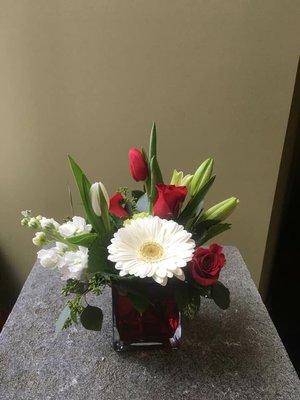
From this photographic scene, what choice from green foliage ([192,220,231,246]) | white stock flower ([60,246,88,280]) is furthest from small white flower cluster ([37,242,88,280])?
green foliage ([192,220,231,246])

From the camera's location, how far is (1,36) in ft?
3.97

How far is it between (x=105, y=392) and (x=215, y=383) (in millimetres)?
206

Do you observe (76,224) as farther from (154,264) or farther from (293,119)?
(293,119)

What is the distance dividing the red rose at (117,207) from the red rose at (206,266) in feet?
0.56

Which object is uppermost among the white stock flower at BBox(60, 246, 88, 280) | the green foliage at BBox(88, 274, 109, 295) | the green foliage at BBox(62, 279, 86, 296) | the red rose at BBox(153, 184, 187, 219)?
the red rose at BBox(153, 184, 187, 219)

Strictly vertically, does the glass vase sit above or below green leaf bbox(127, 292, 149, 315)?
below

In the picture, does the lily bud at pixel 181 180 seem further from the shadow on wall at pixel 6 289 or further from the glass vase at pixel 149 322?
the shadow on wall at pixel 6 289

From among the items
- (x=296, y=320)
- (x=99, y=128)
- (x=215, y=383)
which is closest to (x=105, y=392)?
(x=215, y=383)

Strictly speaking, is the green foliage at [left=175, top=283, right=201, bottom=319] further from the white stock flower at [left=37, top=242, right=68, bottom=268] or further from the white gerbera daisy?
the white stock flower at [left=37, top=242, right=68, bottom=268]

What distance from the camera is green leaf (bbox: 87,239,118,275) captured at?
689mm

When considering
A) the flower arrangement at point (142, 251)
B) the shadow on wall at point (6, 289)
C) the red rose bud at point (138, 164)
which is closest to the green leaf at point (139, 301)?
the flower arrangement at point (142, 251)

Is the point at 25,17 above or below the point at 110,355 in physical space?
above

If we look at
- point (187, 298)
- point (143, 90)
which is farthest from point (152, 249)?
point (143, 90)

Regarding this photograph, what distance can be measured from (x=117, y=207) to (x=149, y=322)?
0.78ft
